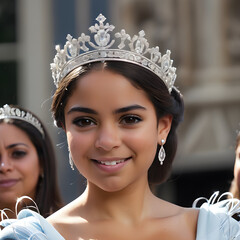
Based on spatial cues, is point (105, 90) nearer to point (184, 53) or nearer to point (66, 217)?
point (66, 217)

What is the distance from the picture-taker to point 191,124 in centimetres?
1307

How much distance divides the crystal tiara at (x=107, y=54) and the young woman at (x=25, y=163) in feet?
5.01

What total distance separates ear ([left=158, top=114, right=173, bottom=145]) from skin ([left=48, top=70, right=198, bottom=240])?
0.09m

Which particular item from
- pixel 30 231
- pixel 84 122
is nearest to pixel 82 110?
pixel 84 122

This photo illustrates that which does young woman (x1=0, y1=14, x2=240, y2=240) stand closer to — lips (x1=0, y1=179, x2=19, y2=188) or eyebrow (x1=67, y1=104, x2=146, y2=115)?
A: eyebrow (x1=67, y1=104, x2=146, y2=115)

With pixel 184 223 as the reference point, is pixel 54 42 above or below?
above

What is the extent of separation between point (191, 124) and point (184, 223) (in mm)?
8695

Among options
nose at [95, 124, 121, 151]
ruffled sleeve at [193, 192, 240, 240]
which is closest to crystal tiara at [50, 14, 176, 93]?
nose at [95, 124, 121, 151]

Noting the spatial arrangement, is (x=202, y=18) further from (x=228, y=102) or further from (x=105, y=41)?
(x=105, y=41)

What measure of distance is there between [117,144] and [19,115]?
2393 mm

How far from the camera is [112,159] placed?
4.16 m

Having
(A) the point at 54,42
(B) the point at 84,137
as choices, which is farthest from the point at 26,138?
(A) the point at 54,42

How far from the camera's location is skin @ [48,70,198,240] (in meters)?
4.16

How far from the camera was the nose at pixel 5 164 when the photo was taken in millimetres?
5992
